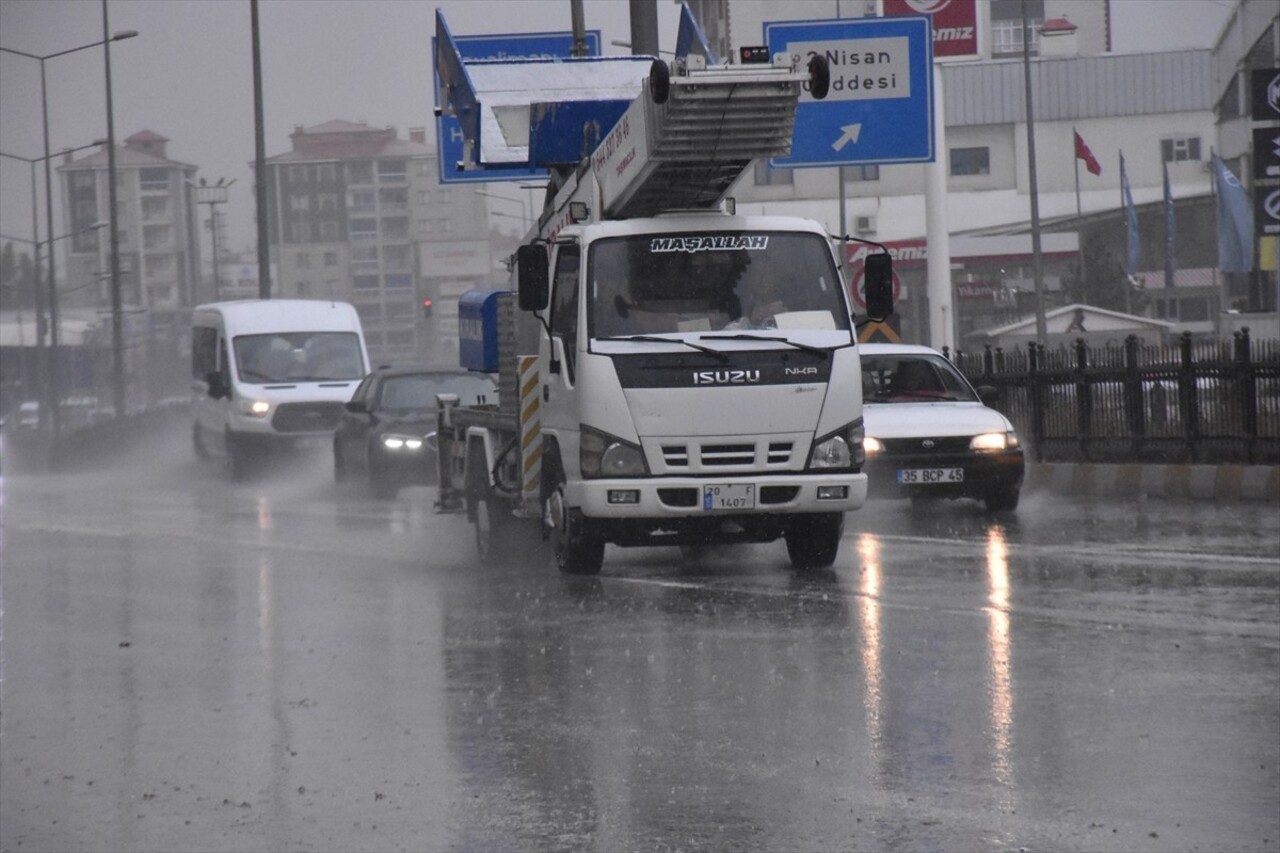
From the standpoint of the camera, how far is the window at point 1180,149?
8344 centimetres

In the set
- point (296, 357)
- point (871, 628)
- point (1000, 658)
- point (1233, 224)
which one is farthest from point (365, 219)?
point (1000, 658)

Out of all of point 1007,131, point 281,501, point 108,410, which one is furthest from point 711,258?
point 1007,131

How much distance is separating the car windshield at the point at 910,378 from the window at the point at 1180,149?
69.0 meters

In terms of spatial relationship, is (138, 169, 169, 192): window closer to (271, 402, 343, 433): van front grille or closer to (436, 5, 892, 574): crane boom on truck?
(271, 402, 343, 433): van front grille

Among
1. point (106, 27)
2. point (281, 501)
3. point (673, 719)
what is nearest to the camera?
point (673, 719)

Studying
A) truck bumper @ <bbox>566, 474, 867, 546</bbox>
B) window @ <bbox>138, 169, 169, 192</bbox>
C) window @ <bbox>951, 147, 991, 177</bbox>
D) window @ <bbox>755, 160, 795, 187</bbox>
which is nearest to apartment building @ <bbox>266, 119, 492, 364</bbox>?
window @ <bbox>138, 169, 169, 192</bbox>

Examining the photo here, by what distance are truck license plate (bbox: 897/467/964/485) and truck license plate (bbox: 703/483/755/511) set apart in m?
4.68

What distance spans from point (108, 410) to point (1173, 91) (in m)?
46.0

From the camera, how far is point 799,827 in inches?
229

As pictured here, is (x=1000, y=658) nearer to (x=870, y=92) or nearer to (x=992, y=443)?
(x=992, y=443)

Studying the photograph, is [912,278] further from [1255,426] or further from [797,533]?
[797,533]

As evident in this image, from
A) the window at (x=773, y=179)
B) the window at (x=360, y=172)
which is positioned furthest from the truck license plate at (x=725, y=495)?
the window at (x=360, y=172)

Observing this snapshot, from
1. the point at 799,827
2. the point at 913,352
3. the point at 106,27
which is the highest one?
the point at 106,27

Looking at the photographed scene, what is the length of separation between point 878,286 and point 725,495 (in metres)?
1.78
